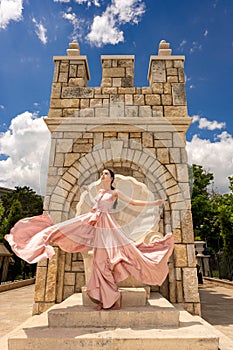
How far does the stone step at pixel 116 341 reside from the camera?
2219 mm

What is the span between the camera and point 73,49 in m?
5.46

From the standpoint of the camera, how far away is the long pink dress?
2.75m

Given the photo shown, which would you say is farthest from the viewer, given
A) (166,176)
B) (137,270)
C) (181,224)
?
(166,176)

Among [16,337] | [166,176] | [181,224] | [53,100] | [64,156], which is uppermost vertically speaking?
[53,100]

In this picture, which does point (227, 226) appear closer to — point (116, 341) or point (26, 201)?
point (116, 341)

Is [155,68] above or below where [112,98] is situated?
above

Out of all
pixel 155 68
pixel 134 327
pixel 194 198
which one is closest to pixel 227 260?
pixel 194 198

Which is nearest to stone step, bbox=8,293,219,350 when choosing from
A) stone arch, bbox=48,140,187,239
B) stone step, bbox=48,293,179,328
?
stone step, bbox=48,293,179,328

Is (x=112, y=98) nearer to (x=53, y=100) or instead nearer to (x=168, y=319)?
(x=53, y=100)

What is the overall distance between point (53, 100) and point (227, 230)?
10.4 meters

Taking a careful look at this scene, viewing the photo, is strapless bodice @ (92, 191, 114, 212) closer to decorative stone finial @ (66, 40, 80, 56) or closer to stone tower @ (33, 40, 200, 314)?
stone tower @ (33, 40, 200, 314)

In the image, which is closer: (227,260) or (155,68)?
(155,68)

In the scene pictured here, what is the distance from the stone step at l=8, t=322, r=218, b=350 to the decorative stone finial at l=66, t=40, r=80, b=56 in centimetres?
516

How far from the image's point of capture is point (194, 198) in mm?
16328
